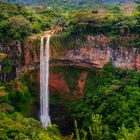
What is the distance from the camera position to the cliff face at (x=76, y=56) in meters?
30.5

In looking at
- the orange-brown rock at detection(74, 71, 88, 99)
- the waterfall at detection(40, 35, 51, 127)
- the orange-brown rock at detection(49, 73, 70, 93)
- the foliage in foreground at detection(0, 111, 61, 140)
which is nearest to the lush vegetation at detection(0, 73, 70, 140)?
the foliage in foreground at detection(0, 111, 61, 140)

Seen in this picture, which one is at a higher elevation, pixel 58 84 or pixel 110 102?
pixel 58 84

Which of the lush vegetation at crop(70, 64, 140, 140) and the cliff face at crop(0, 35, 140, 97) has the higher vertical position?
the cliff face at crop(0, 35, 140, 97)

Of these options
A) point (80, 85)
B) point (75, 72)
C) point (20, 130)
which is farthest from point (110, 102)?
point (20, 130)

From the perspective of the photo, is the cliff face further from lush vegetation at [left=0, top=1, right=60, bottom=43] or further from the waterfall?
lush vegetation at [left=0, top=1, right=60, bottom=43]

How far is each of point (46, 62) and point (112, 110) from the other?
588 centimetres

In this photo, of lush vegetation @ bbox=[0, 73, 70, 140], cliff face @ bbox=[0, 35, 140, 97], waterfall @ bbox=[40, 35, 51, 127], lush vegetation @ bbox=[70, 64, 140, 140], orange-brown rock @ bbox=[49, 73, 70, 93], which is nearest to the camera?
lush vegetation @ bbox=[0, 73, 70, 140]

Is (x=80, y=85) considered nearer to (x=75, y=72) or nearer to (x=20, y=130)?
(x=75, y=72)

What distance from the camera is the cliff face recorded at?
30.5 meters

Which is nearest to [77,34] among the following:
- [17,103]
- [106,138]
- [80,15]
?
[80,15]

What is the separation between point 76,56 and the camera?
1232 inches

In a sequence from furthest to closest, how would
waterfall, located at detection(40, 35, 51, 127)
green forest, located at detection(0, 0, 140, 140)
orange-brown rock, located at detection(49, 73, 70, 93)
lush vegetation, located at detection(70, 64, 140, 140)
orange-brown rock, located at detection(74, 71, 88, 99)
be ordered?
orange-brown rock, located at detection(49, 73, 70, 93) < orange-brown rock, located at detection(74, 71, 88, 99) < waterfall, located at detection(40, 35, 51, 127) < green forest, located at detection(0, 0, 140, 140) < lush vegetation, located at detection(70, 64, 140, 140)

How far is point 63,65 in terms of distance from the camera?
3156 cm

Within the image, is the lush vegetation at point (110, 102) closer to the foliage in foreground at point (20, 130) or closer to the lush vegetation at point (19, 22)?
the foliage in foreground at point (20, 130)
